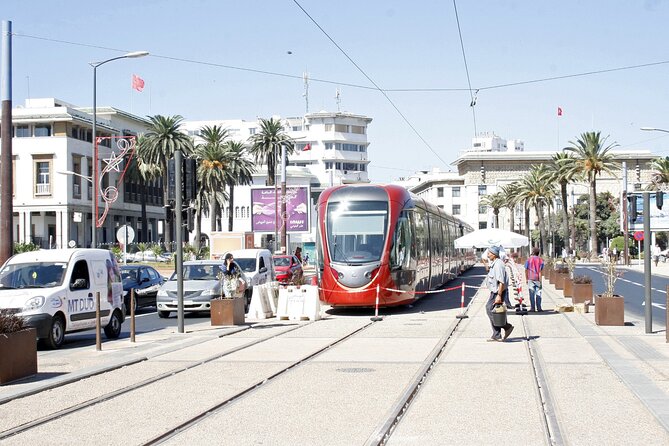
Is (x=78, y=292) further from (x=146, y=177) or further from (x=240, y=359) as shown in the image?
(x=146, y=177)

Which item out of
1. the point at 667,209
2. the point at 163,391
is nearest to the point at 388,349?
the point at 163,391

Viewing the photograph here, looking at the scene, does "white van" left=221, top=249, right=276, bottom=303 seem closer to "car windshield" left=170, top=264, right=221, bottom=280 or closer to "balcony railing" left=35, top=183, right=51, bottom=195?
"car windshield" left=170, top=264, right=221, bottom=280

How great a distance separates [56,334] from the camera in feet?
60.0

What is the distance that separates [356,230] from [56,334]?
31.8ft

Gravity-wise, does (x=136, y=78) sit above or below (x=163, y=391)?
above

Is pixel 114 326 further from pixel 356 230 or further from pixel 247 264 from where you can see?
pixel 247 264

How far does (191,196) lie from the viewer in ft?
68.5

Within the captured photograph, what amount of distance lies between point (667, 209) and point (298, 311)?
52493 mm

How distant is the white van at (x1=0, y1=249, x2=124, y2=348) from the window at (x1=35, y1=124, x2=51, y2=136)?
57.3m

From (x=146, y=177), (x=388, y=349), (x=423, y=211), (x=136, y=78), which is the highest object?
(x=136, y=78)

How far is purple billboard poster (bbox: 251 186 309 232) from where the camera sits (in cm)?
5928

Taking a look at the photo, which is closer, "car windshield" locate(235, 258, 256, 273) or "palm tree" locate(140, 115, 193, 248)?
"car windshield" locate(235, 258, 256, 273)

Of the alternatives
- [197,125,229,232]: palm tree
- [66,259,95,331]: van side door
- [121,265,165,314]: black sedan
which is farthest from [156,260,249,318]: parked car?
[197,125,229,232]: palm tree

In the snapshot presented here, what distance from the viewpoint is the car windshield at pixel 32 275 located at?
18844 mm
